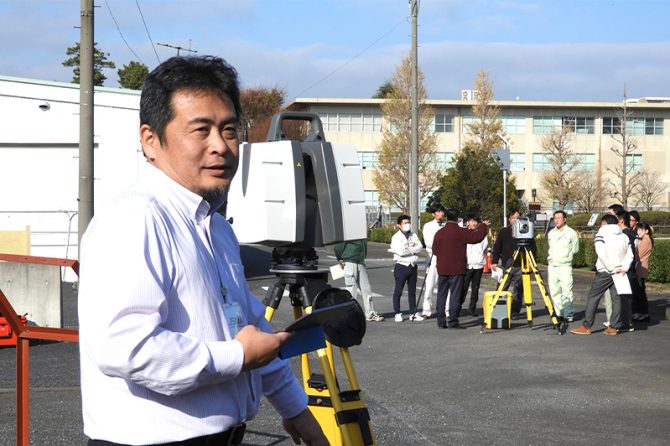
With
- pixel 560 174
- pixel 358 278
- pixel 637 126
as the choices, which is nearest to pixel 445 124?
pixel 560 174

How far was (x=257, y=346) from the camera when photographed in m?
2.53

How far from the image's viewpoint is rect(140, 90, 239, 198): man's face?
2684mm

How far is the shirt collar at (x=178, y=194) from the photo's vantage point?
8.71 feet

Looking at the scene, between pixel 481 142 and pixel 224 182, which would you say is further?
pixel 481 142

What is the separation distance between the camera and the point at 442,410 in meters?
8.75

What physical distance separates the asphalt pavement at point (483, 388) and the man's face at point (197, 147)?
4940 millimetres

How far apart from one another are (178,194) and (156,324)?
406 millimetres

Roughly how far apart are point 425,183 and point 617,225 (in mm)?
62803

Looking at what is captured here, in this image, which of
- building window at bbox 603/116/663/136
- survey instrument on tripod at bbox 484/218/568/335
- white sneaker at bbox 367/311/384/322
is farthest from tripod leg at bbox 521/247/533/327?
building window at bbox 603/116/663/136

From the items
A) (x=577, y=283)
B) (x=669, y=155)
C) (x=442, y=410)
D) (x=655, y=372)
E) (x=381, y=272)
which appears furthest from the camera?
(x=669, y=155)

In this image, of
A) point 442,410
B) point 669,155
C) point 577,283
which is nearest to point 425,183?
point 669,155

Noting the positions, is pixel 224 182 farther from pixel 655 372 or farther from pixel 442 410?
pixel 655 372

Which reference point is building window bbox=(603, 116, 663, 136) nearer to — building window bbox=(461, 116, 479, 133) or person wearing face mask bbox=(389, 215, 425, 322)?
building window bbox=(461, 116, 479, 133)

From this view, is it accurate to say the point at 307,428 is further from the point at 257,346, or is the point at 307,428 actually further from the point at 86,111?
the point at 86,111
